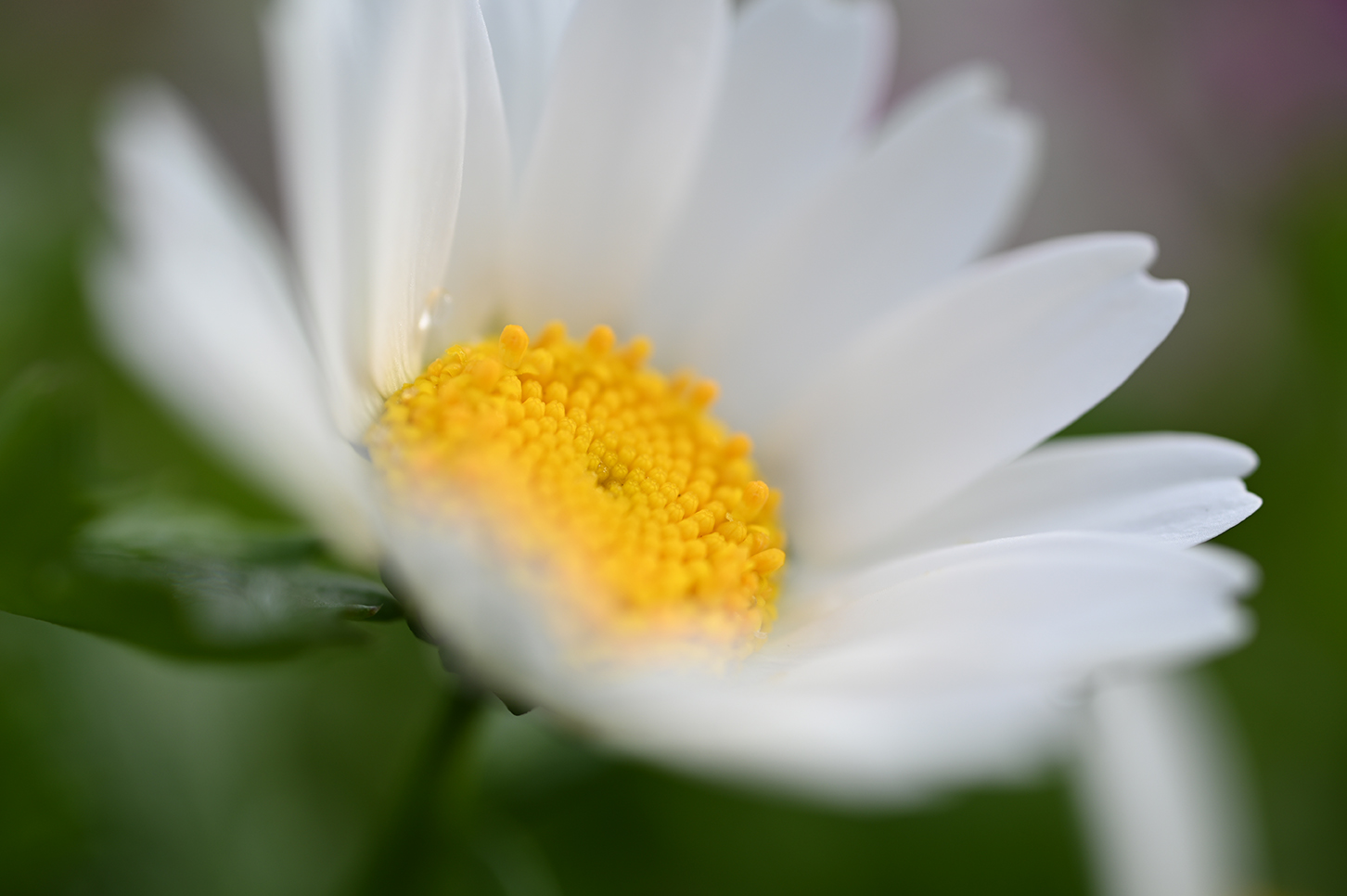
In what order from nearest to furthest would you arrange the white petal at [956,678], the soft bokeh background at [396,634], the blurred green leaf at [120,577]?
the white petal at [956,678] → the blurred green leaf at [120,577] → the soft bokeh background at [396,634]

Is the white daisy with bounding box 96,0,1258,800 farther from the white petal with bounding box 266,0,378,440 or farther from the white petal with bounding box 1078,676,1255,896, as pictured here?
the white petal with bounding box 1078,676,1255,896

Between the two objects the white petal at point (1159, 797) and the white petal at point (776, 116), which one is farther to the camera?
the white petal at point (1159, 797)

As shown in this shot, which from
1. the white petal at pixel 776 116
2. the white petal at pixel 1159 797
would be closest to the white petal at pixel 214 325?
the white petal at pixel 776 116

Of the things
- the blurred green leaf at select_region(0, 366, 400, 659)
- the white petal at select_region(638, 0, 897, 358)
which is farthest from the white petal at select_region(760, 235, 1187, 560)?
the blurred green leaf at select_region(0, 366, 400, 659)

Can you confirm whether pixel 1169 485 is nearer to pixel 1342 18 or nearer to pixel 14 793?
pixel 14 793

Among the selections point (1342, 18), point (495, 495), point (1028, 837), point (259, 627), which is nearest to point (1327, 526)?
point (1028, 837)

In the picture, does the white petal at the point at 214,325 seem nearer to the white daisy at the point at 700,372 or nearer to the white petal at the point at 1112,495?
the white daisy at the point at 700,372

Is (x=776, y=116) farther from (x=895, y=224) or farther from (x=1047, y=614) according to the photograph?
(x=1047, y=614)

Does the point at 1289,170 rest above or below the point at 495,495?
above
